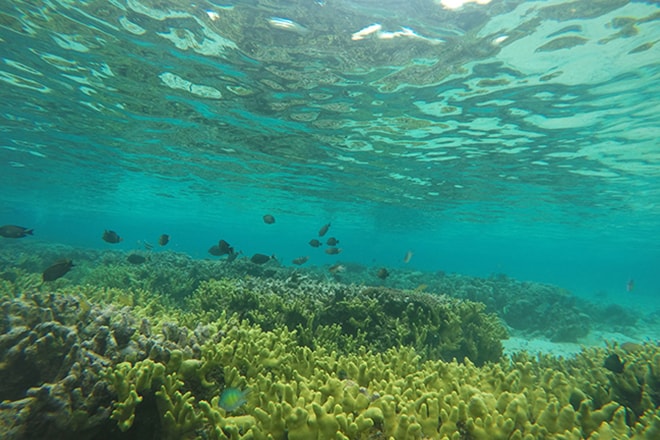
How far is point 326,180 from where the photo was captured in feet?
89.1

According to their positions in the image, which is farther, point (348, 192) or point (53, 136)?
point (348, 192)

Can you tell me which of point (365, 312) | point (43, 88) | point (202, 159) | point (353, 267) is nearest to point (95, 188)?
point (202, 159)

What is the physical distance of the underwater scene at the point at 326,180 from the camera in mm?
3072

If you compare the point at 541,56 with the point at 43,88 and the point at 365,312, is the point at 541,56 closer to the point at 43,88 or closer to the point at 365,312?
the point at 365,312

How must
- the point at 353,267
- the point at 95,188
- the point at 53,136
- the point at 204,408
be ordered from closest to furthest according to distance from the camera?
the point at 204,408 → the point at 53,136 → the point at 353,267 → the point at 95,188

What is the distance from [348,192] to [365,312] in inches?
961

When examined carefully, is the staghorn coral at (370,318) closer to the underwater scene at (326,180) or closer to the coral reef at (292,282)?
the underwater scene at (326,180)

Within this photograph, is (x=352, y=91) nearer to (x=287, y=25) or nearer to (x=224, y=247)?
(x=287, y=25)

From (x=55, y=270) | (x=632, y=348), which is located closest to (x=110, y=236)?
(x=55, y=270)

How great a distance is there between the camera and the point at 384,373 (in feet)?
13.3

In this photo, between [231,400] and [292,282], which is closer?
[231,400]

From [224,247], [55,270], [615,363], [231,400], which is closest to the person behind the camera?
[231,400]

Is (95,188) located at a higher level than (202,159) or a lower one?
lower

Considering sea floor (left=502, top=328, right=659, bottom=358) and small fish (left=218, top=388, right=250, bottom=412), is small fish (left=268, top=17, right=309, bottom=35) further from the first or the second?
sea floor (left=502, top=328, right=659, bottom=358)
